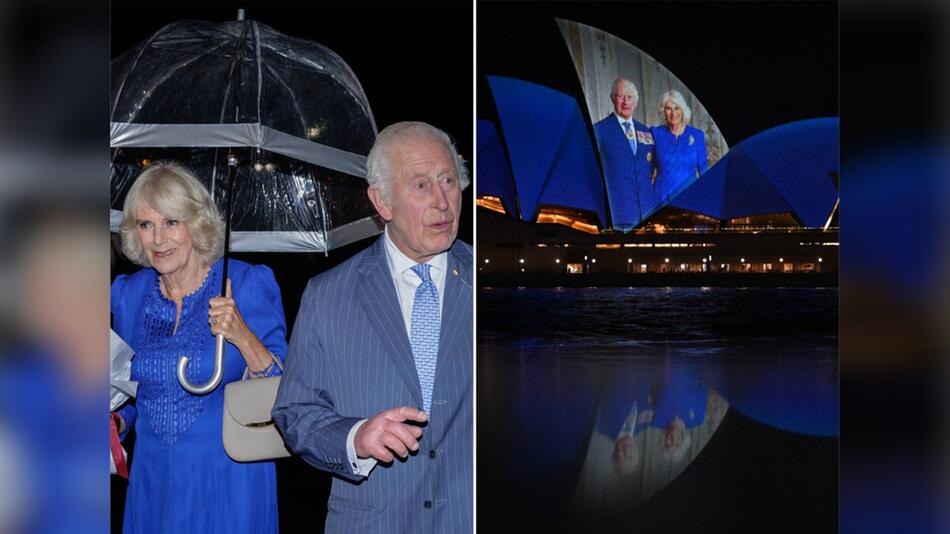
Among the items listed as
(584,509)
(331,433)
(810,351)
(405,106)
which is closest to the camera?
(331,433)

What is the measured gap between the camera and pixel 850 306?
4.25 feet

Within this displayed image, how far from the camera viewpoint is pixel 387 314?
2.21m

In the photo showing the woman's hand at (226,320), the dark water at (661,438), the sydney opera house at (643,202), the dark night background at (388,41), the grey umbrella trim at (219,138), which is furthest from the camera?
the sydney opera house at (643,202)

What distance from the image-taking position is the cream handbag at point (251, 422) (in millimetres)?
2578

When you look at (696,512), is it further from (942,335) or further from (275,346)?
(942,335)

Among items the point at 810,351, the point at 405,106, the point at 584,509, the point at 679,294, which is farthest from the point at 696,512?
the point at 679,294

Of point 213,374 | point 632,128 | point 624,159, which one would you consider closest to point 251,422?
point 213,374

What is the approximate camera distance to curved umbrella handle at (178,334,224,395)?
2.60m

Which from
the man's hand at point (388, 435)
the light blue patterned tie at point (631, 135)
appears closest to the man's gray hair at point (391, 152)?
the man's hand at point (388, 435)

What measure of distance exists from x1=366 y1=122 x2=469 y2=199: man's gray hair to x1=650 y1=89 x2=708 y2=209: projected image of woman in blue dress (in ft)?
148

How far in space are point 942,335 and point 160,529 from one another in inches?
88.4

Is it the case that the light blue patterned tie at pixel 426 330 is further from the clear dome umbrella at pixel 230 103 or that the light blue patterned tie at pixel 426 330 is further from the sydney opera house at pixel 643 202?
the sydney opera house at pixel 643 202

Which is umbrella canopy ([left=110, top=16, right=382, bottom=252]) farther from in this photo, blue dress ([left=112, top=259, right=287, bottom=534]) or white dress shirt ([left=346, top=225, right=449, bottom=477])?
white dress shirt ([left=346, top=225, right=449, bottom=477])

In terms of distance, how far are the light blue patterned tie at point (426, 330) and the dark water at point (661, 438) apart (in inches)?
106
